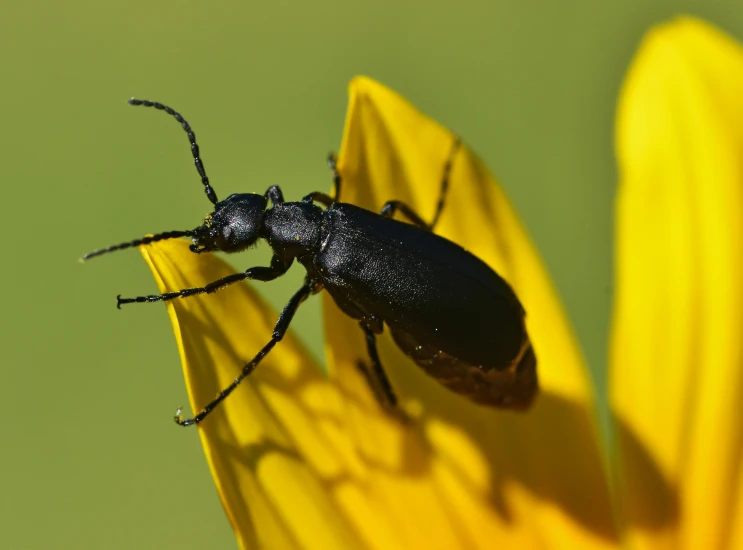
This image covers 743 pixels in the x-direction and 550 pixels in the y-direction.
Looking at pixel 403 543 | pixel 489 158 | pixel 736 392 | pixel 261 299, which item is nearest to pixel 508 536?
pixel 403 543

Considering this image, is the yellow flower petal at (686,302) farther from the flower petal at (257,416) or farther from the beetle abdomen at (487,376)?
the flower petal at (257,416)

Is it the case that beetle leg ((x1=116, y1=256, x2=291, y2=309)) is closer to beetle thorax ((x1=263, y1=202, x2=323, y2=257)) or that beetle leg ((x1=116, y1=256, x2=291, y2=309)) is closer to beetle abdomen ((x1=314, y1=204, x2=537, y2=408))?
beetle thorax ((x1=263, y1=202, x2=323, y2=257))

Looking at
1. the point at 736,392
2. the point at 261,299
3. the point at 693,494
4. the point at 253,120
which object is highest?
the point at 253,120

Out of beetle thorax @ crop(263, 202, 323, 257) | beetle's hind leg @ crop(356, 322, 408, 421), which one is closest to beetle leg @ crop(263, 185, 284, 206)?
beetle thorax @ crop(263, 202, 323, 257)

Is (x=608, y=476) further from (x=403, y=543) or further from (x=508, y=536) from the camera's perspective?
(x=403, y=543)

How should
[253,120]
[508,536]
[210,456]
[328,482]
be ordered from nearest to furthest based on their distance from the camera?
[210,456], [328,482], [508,536], [253,120]

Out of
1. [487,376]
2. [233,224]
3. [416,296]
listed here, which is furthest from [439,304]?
[233,224]

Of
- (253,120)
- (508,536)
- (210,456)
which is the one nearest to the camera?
(210,456)

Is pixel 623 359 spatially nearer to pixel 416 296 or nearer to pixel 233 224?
pixel 416 296
